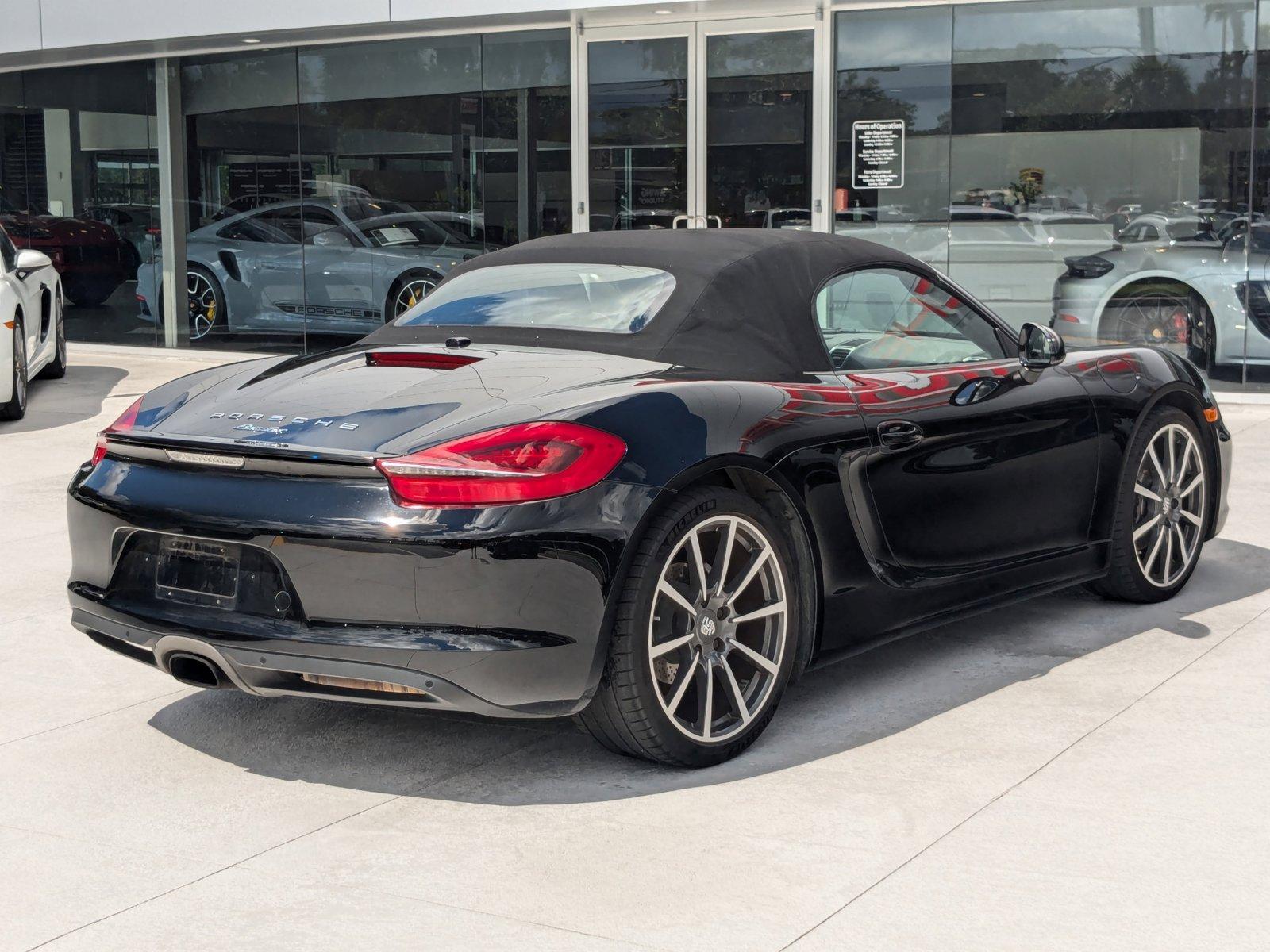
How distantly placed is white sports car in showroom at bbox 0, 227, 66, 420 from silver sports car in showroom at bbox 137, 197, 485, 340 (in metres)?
3.20

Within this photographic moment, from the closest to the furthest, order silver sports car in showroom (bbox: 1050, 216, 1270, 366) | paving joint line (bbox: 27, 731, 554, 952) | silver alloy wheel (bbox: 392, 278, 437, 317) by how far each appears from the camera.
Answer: paving joint line (bbox: 27, 731, 554, 952) < silver sports car in showroom (bbox: 1050, 216, 1270, 366) < silver alloy wheel (bbox: 392, 278, 437, 317)

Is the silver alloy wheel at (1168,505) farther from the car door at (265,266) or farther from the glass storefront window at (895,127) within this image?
the car door at (265,266)

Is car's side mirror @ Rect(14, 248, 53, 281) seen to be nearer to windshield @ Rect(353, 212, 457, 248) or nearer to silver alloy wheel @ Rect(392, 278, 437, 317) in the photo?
silver alloy wheel @ Rect(392, 278, 437, 317)

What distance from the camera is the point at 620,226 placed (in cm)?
1482

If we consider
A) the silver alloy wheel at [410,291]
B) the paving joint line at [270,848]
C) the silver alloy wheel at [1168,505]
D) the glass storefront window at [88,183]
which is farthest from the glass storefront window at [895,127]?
the paving joint line at [270,848]

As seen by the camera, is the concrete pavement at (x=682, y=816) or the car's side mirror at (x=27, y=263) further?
the car's side mirror at (x=27, y=263)

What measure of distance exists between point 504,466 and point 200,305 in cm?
1458

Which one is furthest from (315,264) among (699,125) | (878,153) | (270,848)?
(270,848)

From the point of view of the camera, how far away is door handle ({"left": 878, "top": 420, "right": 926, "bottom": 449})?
4523 mm

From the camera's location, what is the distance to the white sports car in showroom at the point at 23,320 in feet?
36.3

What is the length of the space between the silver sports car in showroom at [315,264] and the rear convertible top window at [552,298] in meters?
10.4

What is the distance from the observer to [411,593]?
3.60 m

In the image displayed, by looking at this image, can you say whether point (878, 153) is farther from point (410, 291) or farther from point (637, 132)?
point (410, 291)

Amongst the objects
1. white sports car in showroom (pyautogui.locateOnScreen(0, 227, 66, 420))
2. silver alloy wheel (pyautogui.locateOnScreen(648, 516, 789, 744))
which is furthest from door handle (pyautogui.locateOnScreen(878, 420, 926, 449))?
white sports car in showroom (pyautogui.locateOnScreen(0, 227, 66, 420))
